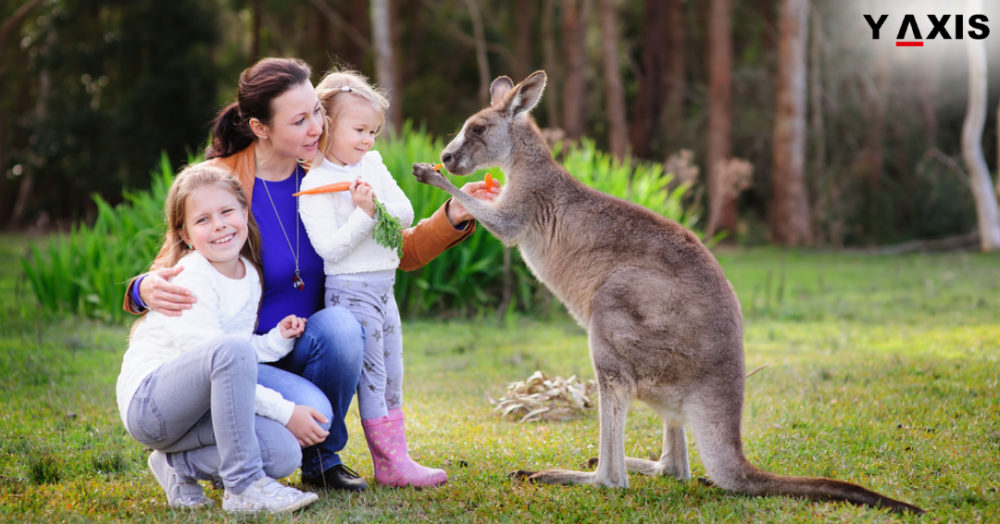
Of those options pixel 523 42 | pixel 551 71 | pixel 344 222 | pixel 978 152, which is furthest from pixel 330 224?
pixel 523 42

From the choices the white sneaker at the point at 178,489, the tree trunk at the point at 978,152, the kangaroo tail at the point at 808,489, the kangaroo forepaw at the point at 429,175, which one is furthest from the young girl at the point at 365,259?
the tree trunk at the point at 978,152

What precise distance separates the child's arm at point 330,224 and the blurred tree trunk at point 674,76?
52.2ft

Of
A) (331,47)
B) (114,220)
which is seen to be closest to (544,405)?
(114,220)

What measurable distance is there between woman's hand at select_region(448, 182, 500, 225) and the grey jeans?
1257mm

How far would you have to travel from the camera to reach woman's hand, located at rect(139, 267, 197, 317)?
338 cm

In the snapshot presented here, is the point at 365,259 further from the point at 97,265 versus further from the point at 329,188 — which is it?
the point at 97,265

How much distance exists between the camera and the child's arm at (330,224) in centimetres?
365

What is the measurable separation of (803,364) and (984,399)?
1.55m

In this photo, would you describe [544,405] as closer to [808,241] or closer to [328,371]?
[328,371]

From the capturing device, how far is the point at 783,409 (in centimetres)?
532

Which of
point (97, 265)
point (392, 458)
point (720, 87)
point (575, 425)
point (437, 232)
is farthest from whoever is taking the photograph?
point (720, 87)

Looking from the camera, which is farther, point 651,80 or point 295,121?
point 651,80

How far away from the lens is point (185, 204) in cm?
352

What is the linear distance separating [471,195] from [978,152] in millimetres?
12526
